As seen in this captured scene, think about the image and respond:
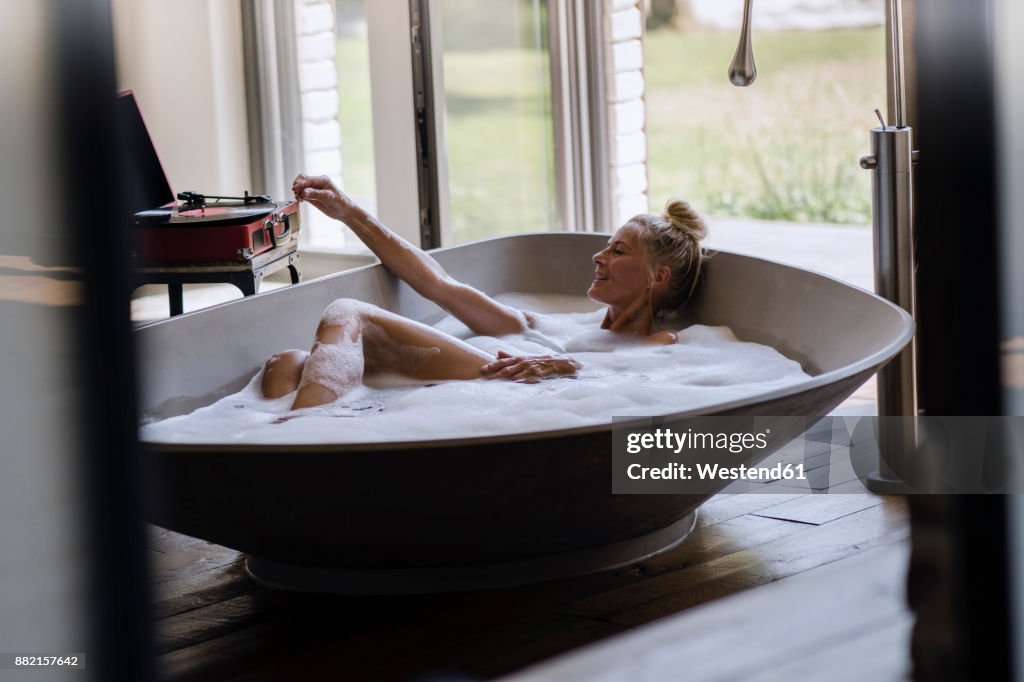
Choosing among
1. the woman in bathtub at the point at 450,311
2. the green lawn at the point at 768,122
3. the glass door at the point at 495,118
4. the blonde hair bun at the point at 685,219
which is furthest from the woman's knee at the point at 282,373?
the green lawn at the point at 768,122

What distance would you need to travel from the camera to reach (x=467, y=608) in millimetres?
1895

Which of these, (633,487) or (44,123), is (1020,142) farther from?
(633,487)

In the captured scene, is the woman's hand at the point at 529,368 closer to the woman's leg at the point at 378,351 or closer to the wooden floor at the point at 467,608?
the woman's leg at the point at 378,351

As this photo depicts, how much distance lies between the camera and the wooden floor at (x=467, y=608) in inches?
67.1

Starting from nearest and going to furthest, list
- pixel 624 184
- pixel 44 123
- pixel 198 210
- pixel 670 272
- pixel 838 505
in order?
Result: 1. pixel 44 123
2. pixel 838 505
3. pixel 670 272
4. pixel 198 210
5. pixel 624 184

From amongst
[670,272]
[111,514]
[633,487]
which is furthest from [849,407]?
[111,514]

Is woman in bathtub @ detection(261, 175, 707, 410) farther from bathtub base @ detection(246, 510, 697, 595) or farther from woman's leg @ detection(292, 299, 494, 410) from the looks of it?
bathtub base @ detection(246, 510, 697, 595)

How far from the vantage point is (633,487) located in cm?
183

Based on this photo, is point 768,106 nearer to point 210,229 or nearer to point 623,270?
point 623,270

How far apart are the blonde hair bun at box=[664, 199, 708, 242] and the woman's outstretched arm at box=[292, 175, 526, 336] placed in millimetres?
477

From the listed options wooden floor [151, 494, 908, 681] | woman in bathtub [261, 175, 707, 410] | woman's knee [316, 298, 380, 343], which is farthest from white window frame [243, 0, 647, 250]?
wooden floor [151, 494, 908, 681]

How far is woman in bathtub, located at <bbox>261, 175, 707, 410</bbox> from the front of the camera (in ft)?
7.88

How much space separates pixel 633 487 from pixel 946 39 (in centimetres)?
139

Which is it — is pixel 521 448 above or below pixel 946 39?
below
